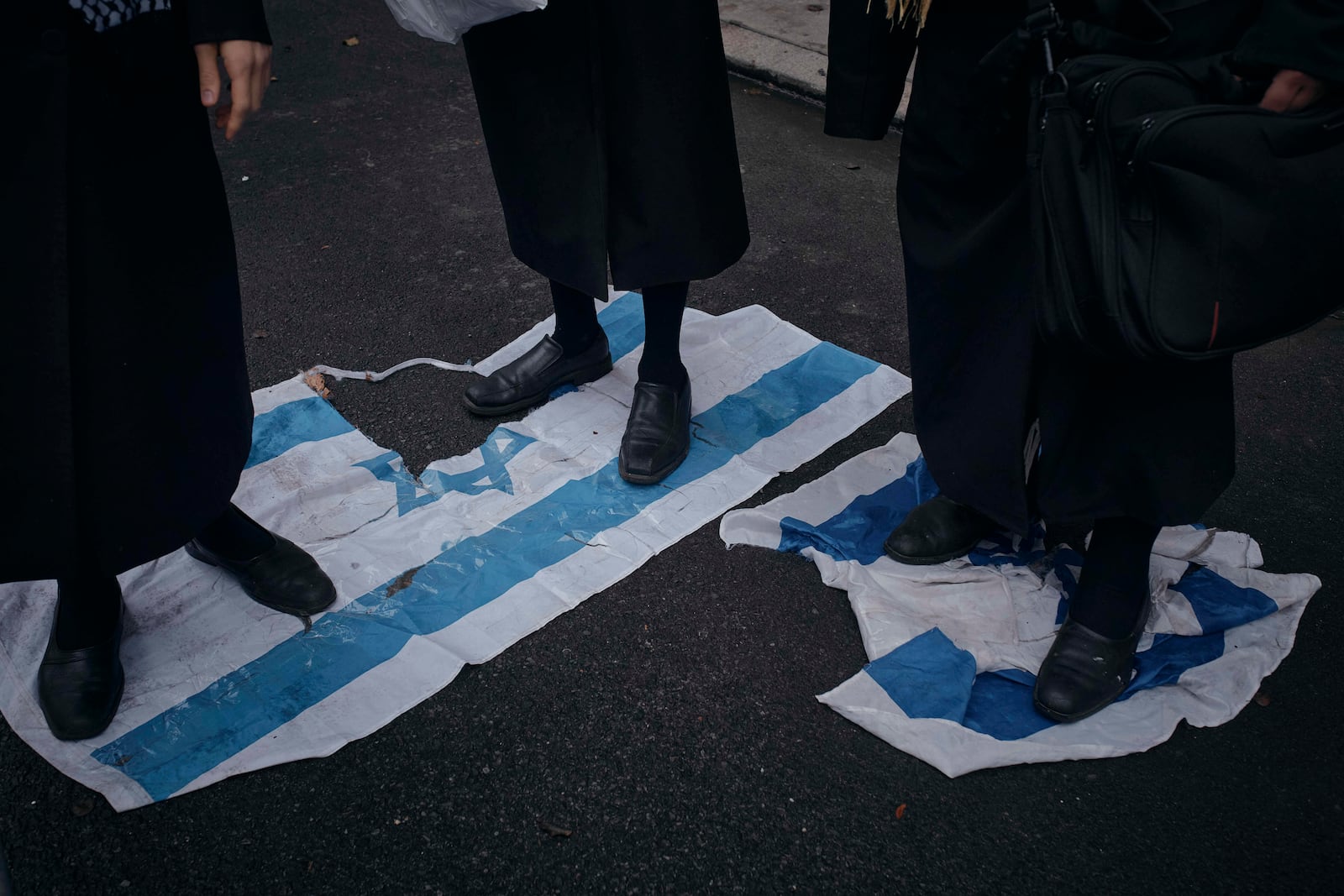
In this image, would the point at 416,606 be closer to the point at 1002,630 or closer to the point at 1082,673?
the point at 1002,630

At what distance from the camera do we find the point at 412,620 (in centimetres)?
197

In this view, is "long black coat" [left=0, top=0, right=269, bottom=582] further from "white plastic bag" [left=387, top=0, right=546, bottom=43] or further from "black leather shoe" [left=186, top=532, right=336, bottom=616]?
"white plastic bag" [left=387, top=0, right=546, bottom=43]

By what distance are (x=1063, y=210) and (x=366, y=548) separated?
1618mm

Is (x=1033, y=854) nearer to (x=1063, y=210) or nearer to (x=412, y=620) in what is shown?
(x=1063, y=210)

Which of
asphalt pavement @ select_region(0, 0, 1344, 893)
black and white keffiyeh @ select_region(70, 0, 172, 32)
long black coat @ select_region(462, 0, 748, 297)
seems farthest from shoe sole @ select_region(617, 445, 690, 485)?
black and white keffiyeh @ select_region(70, 0, 172, 32)

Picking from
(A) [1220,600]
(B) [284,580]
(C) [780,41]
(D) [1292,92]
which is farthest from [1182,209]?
(C) [780,41]

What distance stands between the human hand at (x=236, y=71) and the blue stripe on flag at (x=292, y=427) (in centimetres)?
112

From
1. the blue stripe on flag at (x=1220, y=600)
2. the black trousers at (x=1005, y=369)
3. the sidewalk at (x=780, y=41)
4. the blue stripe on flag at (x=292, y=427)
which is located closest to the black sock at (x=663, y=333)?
the black trousers at (x=1005, y=369)

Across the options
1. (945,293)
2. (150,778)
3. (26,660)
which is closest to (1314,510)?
(945,293)

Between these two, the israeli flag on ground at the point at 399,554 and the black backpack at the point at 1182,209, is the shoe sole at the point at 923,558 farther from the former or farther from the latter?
the black backpack at the point at 1182,209

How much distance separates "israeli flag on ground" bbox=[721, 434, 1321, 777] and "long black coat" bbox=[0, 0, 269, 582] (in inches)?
45.9

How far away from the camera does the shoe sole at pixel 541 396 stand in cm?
258

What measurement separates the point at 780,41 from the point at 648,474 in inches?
133

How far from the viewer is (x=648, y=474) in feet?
7.66
